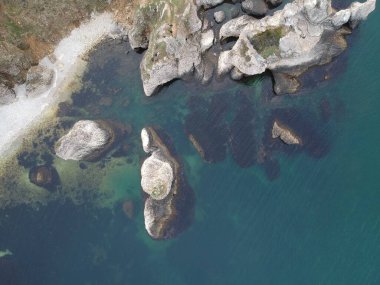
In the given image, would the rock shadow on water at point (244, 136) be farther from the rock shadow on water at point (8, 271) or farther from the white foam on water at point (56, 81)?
the rock shadow on water at point (8, 271)

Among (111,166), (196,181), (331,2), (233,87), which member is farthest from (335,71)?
(111,166)

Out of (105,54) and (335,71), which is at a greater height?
(105,54)

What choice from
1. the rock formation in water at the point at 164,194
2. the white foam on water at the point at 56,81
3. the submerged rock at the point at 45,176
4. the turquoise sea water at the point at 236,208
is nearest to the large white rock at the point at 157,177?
the rock formation in water at the point at 164,194

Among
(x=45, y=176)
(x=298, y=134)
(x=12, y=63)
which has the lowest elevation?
(x=298, y=134)

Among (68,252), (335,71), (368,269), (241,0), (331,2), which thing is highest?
(241,0)

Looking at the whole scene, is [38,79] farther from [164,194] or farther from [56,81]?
[164,194]

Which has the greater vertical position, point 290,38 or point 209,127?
point 290,38

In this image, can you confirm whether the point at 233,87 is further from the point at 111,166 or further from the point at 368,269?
the point at 368,269

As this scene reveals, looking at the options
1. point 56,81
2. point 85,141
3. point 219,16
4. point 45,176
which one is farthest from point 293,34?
point 45,176

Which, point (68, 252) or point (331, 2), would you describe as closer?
point (331, 2)
